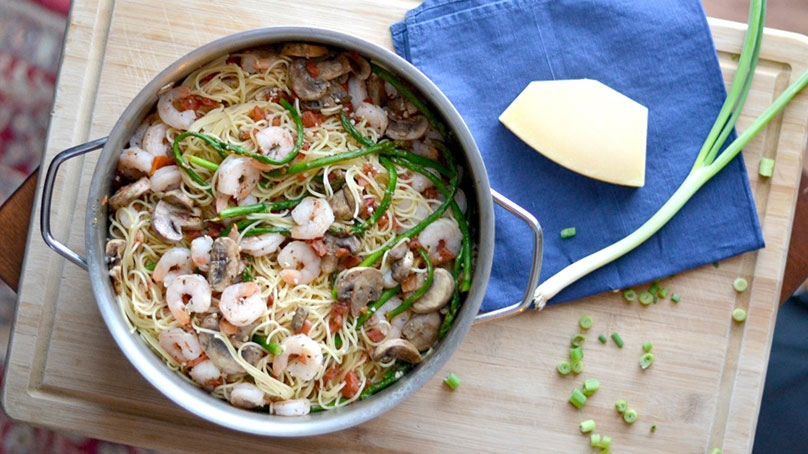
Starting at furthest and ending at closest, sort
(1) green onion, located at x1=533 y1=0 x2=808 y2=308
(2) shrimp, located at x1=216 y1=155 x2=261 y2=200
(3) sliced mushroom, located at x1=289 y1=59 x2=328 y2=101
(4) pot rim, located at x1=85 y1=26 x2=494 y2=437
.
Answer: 1. (1) green onion, located at x1=533 y1=0 x2=808 y2=308
2. (3) sliced mushroom, located at x1=289 y1=59 x2=328 y2=101
3. (2) shrimp, located at x1=216 y1=155 x2=261 y2=200
4. (4) pot rim, located at x1=85 y1=26 x2=494 y2=437

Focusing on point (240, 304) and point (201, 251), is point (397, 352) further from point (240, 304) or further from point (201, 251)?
point (201, 251)

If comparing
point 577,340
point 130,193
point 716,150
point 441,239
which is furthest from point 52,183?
point 716,150

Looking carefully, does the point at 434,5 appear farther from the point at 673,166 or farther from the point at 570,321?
the point at 570,321

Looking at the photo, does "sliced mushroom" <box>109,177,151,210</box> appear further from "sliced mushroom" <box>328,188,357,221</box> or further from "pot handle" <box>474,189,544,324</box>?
"pot handle" <box>474,189,544,324</box>

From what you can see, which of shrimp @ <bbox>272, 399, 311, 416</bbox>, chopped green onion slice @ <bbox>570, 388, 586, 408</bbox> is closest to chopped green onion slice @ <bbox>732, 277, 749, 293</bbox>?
chopped green onion slice @ <bbox>570, 388, 586, 408</bbox>

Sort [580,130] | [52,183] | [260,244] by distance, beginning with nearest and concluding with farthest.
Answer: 1. [52,183]
2. [260,244]
3. [580,130]

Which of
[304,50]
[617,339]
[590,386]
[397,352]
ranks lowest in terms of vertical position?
[590,386]

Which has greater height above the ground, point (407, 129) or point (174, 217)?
point (407, 129)
